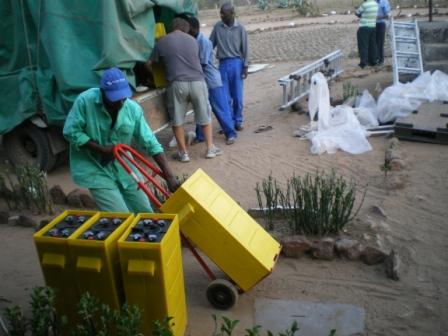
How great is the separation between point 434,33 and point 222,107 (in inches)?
204

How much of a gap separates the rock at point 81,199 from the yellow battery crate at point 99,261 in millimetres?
2423

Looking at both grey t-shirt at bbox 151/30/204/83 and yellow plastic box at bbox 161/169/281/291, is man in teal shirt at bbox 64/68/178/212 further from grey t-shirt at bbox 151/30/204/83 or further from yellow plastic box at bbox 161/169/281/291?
grey t-shirt at bbox 151/30/204/83

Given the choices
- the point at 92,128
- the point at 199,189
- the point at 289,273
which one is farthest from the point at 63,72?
the point at 289,273

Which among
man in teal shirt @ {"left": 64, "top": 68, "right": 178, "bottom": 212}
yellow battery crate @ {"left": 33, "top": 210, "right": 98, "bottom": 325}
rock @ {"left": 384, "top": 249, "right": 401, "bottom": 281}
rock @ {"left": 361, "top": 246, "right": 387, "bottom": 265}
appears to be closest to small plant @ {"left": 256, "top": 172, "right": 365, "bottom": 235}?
rock @ {"left": 361, "top": 246, "right": 387, "bottom": 265}

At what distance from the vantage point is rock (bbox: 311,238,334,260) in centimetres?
386

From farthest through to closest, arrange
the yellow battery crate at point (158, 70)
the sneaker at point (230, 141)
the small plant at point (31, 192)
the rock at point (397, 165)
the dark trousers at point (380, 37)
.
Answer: the dark trousers at point (380, 37)
the sneaker at point (230, 141)
the yellow battery crate at point (158, 70)
the rock at point (397, 165)
the small plant at point (31, 192)

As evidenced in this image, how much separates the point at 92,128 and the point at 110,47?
215cm

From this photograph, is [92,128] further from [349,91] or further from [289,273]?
[349,91]

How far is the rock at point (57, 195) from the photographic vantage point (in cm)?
530

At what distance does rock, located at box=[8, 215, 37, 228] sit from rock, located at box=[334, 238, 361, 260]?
312 centimetres

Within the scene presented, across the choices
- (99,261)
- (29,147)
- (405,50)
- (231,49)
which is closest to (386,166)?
(231,49)

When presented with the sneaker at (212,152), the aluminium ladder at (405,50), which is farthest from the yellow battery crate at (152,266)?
the aluminium ladder at (405,50)

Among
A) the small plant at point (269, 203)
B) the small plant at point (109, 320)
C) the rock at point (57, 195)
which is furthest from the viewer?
the rock at point (57, 195)

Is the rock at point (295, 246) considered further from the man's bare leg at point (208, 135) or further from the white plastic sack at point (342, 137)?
the man's bare leg at point (208, 135)
